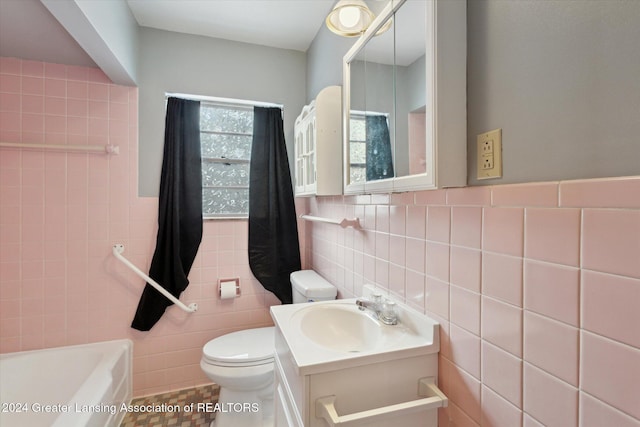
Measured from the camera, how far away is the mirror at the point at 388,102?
0.88 meters

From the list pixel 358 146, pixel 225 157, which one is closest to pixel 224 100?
pixel 225 157

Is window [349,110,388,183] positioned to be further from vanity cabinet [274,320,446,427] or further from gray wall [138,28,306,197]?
gray wall [138,28,306,197]

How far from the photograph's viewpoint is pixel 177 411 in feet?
5.90

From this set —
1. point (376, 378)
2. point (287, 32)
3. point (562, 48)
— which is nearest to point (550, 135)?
point (562, 48)

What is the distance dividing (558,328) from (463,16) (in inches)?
31.8

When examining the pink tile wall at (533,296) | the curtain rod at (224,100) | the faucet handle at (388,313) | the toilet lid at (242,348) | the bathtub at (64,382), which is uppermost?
the curtain rod at (224,100)

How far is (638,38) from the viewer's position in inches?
18.9

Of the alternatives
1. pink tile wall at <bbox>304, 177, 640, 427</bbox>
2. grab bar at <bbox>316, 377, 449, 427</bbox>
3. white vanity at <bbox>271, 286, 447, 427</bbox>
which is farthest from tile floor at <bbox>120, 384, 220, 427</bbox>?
pink tile wall at <bbox>304, 177, 640, 427</bbox>

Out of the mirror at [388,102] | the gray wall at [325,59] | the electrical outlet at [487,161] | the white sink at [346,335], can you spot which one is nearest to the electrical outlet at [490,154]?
the electrical outlet at [487,161]

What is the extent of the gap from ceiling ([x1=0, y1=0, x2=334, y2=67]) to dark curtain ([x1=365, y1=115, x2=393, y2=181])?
1041mm

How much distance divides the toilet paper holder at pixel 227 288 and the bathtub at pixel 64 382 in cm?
65

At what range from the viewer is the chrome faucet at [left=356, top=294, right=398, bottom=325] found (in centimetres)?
106

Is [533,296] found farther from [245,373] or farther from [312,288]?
[245,373]

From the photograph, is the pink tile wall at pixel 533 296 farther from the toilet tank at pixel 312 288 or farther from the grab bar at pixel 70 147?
the grab bar at pixel 70 147
